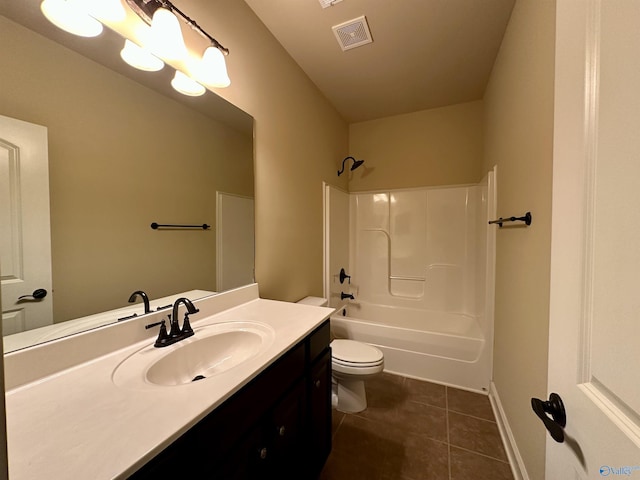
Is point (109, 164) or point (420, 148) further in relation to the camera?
point (420, 148)

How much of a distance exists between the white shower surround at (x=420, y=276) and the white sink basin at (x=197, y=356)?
144 cm

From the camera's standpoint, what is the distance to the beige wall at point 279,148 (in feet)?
4.89

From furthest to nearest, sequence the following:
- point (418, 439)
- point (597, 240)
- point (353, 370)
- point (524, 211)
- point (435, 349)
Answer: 1. point (435, 349)
2. point (353, 370)
3. point (418, 439)
4. point (524, 211)
5. point (597, 240)

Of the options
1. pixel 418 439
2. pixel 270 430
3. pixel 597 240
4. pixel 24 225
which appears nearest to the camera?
pixel 597 240

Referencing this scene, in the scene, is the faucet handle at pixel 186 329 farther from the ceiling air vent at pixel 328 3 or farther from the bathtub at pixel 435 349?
the ceiling air vent at pixel 328 3

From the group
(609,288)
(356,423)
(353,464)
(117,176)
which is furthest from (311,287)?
(609,288)

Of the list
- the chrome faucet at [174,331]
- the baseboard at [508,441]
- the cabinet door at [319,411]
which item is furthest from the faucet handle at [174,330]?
the baseboard at [508,441]

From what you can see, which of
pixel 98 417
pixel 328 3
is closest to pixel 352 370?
pixel 98 417

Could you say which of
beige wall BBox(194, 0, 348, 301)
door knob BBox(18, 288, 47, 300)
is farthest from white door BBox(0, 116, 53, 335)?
beige wall BBox(194, 0, 348, 301)

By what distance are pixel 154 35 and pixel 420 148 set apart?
2582mm

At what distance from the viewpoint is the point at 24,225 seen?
715 mm

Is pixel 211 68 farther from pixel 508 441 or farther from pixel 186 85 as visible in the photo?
pixel 508 441

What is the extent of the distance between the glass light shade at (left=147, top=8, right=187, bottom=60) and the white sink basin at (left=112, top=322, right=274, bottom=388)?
120cm

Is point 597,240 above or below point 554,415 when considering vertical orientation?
above
